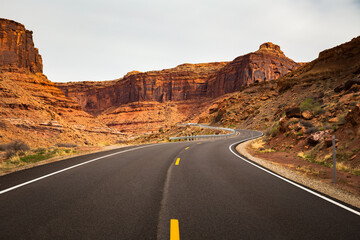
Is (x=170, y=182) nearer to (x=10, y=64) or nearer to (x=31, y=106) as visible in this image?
(x=31, y=106)

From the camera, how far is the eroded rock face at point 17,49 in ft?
180

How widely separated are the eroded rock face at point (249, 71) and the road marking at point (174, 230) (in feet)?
328

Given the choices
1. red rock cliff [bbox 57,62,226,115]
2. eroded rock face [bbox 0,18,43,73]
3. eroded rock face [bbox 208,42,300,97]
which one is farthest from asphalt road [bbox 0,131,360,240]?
red rock cliff [bbox 57,62,226,115]

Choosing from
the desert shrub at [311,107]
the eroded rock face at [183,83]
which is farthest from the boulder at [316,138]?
the eroded rock face at [183,83]

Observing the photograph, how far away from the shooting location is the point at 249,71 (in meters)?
96.9

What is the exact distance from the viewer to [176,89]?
375 ft

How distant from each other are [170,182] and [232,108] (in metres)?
66.4

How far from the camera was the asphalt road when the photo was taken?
2894mm

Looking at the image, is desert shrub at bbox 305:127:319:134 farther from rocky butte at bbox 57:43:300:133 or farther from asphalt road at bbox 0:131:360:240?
rocky butte at bbox 57:43:300:133

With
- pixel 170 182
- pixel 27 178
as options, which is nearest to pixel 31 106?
pixel 27 178

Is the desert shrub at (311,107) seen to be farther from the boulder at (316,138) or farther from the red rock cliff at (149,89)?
the red rock cliff at (149,89)

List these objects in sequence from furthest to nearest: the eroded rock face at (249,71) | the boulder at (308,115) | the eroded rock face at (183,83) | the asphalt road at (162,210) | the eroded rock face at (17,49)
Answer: the eroded rock face at (183,83) < the eroded rock face at (249,71) < the eroded rock face at (17,49) < the boulder at (308,115) < the asphalt road at (162,210)

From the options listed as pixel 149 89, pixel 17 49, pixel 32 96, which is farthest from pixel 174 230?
pixel 149 89

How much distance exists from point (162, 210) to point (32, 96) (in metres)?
48.6
